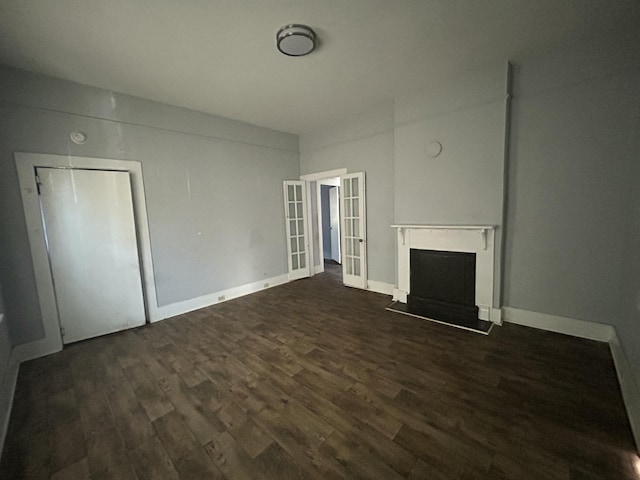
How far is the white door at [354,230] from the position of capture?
4371 millimetres

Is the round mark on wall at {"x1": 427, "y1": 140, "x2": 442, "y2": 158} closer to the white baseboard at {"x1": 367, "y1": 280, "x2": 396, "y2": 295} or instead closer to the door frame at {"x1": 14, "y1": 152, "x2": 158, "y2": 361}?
the white baseboard at {"x1": 367, "y1": 280, "x2": 396, "y2": 295}

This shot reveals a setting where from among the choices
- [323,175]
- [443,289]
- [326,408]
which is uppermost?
[323,175]

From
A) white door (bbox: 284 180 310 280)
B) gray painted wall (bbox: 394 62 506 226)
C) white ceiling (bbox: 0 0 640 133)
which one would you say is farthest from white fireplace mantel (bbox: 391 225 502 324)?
white door (bbox: 284 180 310 280)

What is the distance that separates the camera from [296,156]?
17.3 ft

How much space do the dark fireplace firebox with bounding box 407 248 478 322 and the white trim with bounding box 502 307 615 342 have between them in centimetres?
43

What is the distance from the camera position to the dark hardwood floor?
1444mm

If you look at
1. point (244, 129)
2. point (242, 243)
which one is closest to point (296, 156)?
point (244, 129)

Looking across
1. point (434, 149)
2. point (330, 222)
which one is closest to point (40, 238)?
point (434, 149)

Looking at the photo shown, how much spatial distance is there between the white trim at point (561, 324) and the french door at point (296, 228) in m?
3.62

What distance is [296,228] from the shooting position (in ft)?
17.8

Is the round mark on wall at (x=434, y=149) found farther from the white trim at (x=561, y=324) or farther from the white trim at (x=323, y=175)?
the white trim at (x=561, y=324)

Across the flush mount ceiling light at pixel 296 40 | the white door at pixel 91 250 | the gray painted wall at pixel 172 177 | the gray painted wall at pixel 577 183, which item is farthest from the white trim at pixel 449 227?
Answer: the white door at pixel 91 250

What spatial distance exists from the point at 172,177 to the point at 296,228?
252 cm

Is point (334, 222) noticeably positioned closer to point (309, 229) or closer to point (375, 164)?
point (309, 229)
